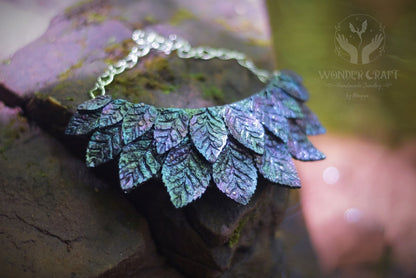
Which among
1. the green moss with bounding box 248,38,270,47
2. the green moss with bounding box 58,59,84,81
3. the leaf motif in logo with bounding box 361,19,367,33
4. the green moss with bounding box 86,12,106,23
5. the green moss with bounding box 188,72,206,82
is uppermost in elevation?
the green moss with bounding box 86,12,106,23

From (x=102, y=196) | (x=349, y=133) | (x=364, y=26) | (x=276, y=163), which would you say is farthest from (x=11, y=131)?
(x=349, y=133)

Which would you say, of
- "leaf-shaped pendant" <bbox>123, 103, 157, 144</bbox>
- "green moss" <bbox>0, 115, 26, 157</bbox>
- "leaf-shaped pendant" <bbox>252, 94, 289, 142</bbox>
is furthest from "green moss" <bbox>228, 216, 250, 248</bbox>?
"green moss" <bbox>0, 115, 26, 157</bbox>

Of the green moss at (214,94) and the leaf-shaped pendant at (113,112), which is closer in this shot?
the leaf-shaped pendant at (113,112)

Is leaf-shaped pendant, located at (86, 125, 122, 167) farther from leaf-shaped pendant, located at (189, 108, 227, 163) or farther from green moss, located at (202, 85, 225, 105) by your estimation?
green moss, located at (202, 85, 225, 105)

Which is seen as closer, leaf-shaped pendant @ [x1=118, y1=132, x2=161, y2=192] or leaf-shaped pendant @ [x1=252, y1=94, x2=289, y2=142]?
leaf-shaped pendant @ [x1=118, y1=132, x2=161, y2=192]

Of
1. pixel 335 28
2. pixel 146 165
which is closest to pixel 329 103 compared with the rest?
pixel 335 28

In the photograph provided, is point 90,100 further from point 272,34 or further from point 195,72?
point 272,34

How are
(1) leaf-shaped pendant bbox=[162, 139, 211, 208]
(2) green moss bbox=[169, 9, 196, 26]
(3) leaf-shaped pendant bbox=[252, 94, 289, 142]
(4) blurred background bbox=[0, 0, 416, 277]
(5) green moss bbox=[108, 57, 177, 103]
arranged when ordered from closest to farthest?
(1) leaf-shaped pendant bbox=[162, 139, 211, 208]
(3) leaf-shaped pendant bbox=[252, 94, 289, 142]
(5) green moss bbox=[108, 57, 177, 103]
(4) blurred background bbox=[0, 0, 416, 277]
(2) green moss bbox=[169, 9, 196, 26]

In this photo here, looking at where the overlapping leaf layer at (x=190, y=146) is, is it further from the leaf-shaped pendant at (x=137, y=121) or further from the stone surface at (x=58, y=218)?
the stone surface at (x=58, y=218)

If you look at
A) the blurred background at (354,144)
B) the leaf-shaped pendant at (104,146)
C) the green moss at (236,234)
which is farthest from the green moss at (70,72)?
the blurred background at (354,144)
